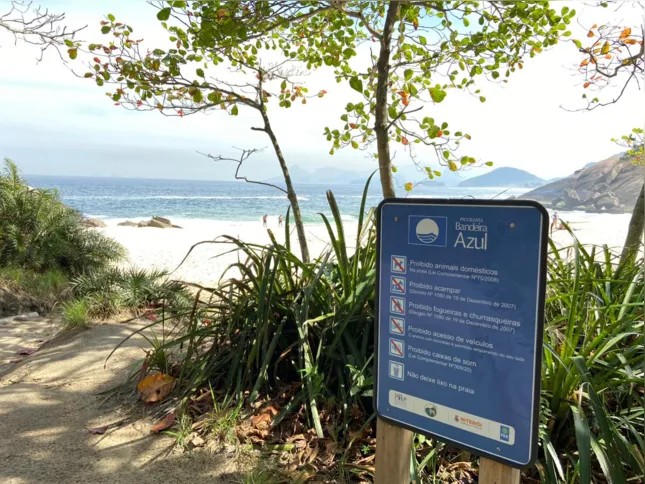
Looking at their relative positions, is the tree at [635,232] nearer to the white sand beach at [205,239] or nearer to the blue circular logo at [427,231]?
the blue circular logo at [427,231]

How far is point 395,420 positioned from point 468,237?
760 mm

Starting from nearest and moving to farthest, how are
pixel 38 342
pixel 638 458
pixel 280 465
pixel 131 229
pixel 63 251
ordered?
1. pixel 638 458
2. pixel 280 465
3. pixel 38 342
4. pixel 63 251
5. pixel 131 229

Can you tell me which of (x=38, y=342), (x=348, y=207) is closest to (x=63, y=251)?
(x=38, y=342)

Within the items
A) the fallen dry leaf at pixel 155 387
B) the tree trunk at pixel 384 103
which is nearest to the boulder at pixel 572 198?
the tree trunk at pixel 384 103

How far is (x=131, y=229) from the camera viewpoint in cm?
3133

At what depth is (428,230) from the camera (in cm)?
189

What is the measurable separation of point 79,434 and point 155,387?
0.51 m

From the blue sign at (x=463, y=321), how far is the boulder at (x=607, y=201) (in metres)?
49.8

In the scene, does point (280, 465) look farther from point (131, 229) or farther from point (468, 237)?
point (131, 229)

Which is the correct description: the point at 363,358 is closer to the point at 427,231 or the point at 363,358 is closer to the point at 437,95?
the point at 427,231

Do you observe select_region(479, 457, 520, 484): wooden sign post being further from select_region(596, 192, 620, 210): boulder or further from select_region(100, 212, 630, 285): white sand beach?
select_region(596, 192, 620, 210): boulder

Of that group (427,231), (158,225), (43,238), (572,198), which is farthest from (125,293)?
(572,198)

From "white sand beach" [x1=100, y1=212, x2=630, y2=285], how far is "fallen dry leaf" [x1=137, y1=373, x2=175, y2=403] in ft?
24.1

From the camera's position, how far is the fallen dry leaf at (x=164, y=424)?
296 cm
